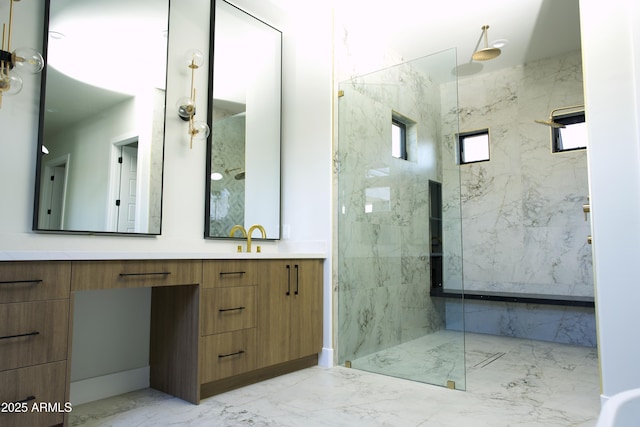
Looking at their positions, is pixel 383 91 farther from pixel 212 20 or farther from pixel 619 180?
pixel 619 180

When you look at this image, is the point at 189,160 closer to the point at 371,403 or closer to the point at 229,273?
the point at 229,273

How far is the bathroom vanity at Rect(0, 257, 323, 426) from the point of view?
1.70m

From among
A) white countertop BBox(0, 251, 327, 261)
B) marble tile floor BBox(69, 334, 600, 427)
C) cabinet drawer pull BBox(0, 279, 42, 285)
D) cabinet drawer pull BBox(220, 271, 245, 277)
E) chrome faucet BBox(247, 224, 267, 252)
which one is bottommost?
marble tile floor BBox(69, 334, 600, 427)

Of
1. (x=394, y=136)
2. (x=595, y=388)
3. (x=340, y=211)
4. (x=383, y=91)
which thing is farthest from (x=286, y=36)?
(x=595, y=388)

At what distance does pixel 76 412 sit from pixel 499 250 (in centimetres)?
423

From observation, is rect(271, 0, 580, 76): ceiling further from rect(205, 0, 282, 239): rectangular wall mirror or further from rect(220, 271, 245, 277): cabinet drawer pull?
rect(220, 271, 245, 277): cabinet drawer pull

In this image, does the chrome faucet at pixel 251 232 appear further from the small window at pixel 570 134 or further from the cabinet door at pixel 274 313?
the small window at pixel 570 134

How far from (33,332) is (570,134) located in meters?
4.88

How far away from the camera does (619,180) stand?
2.25 metres

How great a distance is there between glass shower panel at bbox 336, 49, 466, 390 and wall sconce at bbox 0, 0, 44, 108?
200 centimetres

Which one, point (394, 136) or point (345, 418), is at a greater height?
point (394, 136)

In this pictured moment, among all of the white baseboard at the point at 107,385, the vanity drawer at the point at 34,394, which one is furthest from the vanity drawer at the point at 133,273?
the white baseboard at the point at 107,385

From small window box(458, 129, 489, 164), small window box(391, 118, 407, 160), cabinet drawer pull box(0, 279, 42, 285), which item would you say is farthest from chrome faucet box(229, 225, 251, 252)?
small window box(458, 129, 489, 164)

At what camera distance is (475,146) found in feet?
16.8
